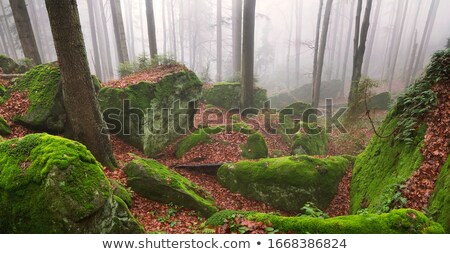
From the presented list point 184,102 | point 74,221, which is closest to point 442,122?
point 74,221

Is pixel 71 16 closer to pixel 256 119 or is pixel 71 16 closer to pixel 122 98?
pixel 122 98

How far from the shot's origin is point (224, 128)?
1163 centimetres

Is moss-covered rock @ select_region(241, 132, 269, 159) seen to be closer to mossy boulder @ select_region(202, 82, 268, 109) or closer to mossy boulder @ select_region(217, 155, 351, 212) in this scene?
mossy boulder @ select_region(217, 155, 351, 212)

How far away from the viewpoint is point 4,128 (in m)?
6.91

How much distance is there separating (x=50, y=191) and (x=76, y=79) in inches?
132

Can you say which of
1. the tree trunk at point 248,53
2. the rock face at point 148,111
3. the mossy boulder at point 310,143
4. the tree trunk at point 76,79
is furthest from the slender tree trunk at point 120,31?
the tree trunk at point 76,79

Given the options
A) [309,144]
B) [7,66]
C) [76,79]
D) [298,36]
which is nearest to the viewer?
[76,79]

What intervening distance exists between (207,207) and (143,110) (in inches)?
191

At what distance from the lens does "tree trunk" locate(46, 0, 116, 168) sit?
566 centimetres

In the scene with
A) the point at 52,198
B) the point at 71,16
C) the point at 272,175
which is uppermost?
the point at 71,16

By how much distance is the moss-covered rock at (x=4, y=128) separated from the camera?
6.83 metres

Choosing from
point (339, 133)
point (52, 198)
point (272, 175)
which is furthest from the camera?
point (339, 133)

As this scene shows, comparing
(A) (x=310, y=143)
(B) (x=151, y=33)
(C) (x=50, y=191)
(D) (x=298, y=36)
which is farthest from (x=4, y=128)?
(D) (x=298, y=36)

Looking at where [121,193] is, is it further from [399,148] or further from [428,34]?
[428,34]
